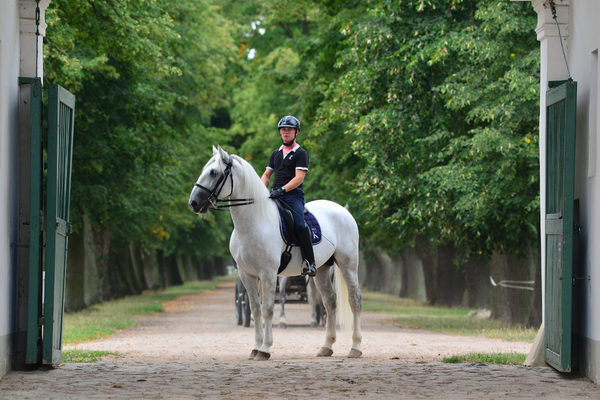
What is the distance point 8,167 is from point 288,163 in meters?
3.61

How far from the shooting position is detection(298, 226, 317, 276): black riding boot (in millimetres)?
10656

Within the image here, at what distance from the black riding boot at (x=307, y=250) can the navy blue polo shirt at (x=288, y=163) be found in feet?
2.37

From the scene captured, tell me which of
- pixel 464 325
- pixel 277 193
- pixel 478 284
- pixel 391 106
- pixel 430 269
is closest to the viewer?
pixel 277 193

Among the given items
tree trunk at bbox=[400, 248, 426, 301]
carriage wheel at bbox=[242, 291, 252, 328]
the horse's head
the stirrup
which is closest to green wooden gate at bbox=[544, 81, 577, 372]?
the stirrup

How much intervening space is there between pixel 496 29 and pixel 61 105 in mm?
10189

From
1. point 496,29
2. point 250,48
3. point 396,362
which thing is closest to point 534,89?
point 496,29

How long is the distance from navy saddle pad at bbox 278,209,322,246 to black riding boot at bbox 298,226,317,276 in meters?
0.14

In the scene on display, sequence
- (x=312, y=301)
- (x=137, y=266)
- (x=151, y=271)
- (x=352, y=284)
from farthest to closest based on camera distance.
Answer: (x=151, y=271) < (x=137, y=266) < (x=312, y=301) < (x=352, y=284)

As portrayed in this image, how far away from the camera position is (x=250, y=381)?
816cm

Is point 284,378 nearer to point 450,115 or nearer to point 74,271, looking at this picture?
point 450,115

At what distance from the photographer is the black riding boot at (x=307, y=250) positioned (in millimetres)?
10656

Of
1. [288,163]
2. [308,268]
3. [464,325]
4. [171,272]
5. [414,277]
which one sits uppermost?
[288,163]

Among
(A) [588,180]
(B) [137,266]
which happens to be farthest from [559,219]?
(B) [137,266]

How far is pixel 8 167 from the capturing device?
848 cm
